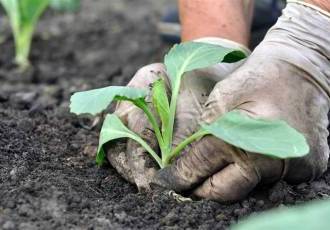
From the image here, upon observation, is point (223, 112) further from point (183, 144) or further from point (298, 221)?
point (298, 221)

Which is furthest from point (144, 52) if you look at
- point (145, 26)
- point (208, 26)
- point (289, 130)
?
point (289, 130)

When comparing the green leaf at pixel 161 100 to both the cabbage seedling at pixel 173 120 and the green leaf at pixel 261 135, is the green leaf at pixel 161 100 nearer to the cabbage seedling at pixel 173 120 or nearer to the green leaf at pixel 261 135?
the cabbage seedling at pixel 173 120

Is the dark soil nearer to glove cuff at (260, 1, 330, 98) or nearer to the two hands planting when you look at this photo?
the two hands planting

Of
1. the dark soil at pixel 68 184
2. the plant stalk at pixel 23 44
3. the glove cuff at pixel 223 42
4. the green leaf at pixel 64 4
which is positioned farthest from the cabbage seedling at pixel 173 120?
the plant stalk at pixel 23 44

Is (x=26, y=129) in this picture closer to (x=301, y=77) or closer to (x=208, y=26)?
(x=208, y=26)

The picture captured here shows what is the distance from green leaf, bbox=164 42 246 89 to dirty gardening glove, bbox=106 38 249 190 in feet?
0.31

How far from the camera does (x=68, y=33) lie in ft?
12.1

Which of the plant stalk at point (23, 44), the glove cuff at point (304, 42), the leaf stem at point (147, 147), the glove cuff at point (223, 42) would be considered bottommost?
the plant stalk at point (23, 44)

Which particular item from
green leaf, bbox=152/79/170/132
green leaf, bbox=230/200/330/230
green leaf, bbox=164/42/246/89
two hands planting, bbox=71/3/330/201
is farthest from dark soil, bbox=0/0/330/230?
green leaf, bbox=230/200/330/230

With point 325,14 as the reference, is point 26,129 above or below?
below

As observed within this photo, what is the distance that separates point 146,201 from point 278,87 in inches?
16.7

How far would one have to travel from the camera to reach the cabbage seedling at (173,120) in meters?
1.37

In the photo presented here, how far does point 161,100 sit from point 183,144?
0.13 metres

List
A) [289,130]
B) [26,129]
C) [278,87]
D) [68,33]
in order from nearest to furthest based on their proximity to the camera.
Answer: [289,130]
[278,87]
[26,129]
[68,33]
